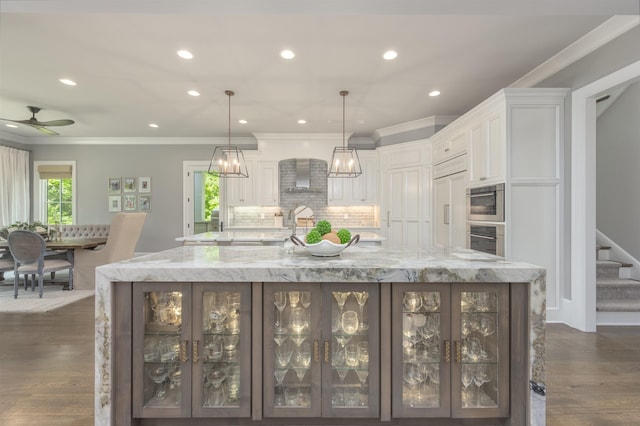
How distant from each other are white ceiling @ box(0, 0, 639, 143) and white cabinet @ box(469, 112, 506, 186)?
0.62 m

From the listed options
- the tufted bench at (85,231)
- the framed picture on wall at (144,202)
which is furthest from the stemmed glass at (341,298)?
the framed picture on wall at (144,202)

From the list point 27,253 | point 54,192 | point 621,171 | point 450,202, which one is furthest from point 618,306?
point 54,192

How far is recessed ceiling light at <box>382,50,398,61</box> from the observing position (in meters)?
3.07

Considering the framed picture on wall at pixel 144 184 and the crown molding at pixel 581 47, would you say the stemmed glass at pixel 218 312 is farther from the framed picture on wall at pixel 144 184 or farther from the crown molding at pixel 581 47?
the framed picture on wall at pixel 144 184

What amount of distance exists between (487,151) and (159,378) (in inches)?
145

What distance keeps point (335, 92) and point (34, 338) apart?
13.7 ft

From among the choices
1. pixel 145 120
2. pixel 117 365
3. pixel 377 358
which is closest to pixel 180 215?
pixel 145 120

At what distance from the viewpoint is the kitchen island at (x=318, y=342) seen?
1.48 m

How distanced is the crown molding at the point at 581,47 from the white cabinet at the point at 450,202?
3.77 ft

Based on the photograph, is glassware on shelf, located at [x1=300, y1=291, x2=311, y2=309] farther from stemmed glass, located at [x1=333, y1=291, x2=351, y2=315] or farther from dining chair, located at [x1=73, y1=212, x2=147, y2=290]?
dining chair, located at [x1=73, y1=212, x2=147, y2=290]

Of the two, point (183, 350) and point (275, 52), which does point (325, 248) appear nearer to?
point (183, 350)

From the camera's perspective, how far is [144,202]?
6875mm

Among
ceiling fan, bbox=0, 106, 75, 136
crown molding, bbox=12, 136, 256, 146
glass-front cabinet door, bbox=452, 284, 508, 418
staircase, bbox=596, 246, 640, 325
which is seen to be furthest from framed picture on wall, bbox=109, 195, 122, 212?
staircase, bbox=596, 246, 640, 325

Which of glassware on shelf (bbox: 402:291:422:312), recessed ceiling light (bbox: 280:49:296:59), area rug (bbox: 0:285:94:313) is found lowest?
area rug (bbox: 0:285:94:313)
